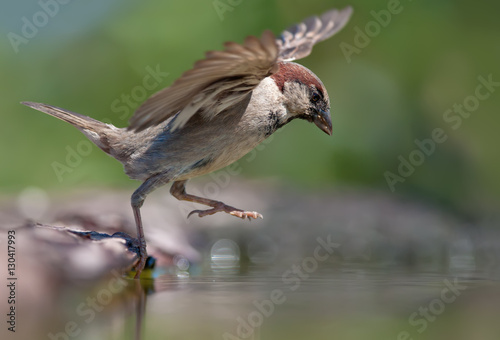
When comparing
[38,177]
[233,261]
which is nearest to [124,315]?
[233,261]

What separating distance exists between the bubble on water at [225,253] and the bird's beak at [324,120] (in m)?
1.12

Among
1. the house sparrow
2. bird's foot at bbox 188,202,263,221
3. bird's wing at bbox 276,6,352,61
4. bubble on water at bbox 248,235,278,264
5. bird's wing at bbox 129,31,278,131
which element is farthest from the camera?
bubble on water at bbox 248,235,278,264

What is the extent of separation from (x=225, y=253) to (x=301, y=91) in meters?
1.47

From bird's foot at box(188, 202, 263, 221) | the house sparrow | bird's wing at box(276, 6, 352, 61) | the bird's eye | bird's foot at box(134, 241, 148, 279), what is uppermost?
bird's wing at box(276, 6, 352, 61)

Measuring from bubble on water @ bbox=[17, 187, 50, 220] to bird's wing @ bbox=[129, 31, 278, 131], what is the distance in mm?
1215

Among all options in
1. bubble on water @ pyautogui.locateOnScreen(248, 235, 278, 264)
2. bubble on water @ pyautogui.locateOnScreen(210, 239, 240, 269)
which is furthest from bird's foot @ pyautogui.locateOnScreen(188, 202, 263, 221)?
bubble on water @ pyautogui.locateOnScreen(248, 235, 278, 264)

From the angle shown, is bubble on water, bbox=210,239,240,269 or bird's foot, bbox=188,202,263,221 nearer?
bird's foot, bbox=188,202,263,221

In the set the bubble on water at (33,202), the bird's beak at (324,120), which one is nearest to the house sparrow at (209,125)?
the bird's beak at (324,120)

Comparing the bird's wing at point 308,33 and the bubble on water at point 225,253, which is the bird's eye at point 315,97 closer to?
the bird's wing at point 308,33

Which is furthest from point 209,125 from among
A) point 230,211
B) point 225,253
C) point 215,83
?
point 225,253

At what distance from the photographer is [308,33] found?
4.95 metres

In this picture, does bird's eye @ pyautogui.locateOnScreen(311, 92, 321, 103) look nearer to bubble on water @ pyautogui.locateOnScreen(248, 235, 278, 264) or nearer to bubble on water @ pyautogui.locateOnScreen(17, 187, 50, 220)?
bubble on water @ pyautogui.locateOnScreen(248, 235, 278, 264)

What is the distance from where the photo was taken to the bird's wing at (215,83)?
316 cm

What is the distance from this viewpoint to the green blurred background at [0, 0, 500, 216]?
19.5 feet
